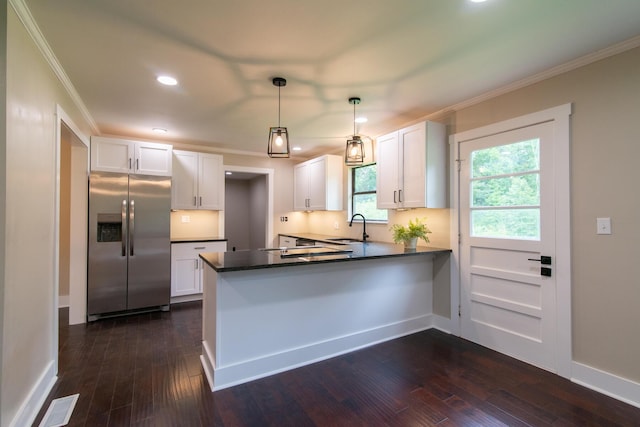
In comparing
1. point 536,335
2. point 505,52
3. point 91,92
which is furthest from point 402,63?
point 91,92

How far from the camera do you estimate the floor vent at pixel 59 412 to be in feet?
6.20

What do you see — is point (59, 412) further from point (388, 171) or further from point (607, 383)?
point (607, 383)

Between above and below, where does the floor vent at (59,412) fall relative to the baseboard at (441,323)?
below

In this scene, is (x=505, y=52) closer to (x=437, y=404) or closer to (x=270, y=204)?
(x=437, y=404)

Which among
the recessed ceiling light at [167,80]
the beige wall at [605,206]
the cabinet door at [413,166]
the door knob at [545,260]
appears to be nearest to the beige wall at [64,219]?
the recessed ceiling light at [167,80]

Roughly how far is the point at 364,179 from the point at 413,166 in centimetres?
138

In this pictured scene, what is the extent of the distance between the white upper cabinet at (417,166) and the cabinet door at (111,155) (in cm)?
342

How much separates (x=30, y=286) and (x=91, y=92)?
192 centimetres

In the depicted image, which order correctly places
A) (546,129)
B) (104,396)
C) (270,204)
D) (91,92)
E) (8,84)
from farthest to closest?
(270,204)
(91,92)
(546,129)
(104,396)
(8,84)

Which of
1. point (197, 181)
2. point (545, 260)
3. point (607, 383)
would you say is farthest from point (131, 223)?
point (607, 383)

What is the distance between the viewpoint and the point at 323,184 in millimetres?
4992

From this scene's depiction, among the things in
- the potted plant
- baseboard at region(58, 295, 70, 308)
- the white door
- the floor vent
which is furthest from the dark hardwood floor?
baseboard at region(58, 295, 70, 308)

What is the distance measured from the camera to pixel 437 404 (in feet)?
6.89

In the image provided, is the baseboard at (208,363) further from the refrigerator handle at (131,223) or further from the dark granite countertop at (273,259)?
the refrigerator handle at (131,223)
